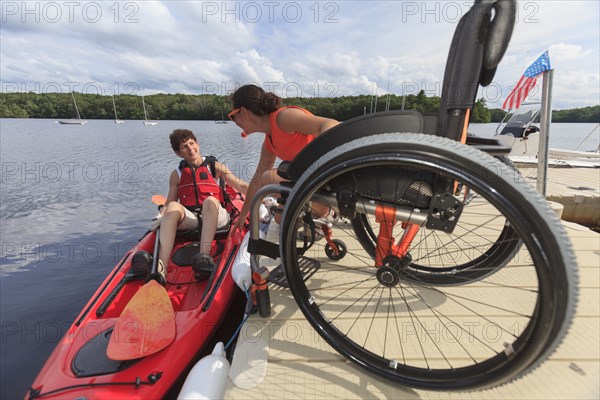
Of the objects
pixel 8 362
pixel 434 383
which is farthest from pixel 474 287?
pixel 8 362

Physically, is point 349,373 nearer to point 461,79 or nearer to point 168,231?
point 461,79

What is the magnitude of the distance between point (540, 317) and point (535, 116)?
421 inches

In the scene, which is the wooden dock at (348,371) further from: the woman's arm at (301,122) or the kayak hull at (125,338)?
the woman's arm at (301,122)

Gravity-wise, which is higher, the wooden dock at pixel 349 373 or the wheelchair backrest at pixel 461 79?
the wheelchair backrest at pixel 461 79

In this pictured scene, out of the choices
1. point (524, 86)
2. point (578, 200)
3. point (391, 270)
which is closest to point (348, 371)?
point (391, 270)

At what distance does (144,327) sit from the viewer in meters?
2.12

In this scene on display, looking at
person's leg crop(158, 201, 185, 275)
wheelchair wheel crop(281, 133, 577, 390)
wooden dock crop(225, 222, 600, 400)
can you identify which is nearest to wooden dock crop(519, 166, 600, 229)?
wheelchair wheel crop(281, 133, 577, 390)

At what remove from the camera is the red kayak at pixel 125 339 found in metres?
1.80

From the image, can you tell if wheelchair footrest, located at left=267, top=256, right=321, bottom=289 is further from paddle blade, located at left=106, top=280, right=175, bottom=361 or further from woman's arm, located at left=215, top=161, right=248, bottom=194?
woman's arm, located at left=215, top=161, right=248, bottom=194

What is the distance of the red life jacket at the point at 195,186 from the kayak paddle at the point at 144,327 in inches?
59.3

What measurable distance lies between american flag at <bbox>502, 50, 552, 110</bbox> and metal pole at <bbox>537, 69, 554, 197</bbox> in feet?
9.29

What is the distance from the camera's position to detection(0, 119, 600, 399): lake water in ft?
11.6

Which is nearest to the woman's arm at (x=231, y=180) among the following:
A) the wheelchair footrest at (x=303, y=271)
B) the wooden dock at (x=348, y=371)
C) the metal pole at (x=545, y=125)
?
the wheelchair footrest at (x=303, y=271)

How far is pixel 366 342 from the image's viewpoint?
5.81 ft
